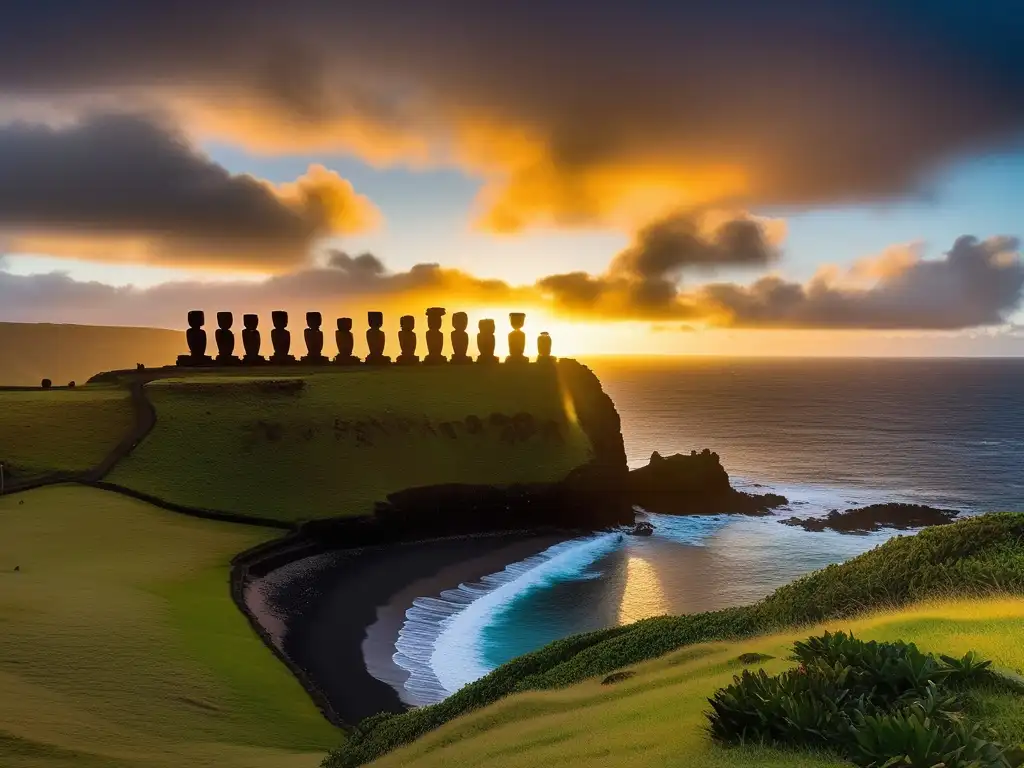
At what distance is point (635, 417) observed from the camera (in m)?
166

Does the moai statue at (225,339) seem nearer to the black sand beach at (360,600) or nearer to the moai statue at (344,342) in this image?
the moai statue at (344,342)

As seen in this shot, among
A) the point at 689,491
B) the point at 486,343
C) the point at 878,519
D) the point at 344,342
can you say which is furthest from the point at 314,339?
the point at 878,519

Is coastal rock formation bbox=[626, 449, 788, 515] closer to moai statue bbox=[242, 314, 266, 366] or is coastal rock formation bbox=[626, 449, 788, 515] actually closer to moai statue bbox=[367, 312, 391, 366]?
moai statue bbox=[367, 312, 391, 366]

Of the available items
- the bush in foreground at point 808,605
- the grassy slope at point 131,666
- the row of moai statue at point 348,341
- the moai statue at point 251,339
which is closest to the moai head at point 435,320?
the row of moai statue at point 348,341

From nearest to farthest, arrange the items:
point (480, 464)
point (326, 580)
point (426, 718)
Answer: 1. point (426, 718)
2. point (326, 580)
3. point (480, 464)

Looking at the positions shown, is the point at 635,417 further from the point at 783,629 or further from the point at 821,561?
the point at 783,629

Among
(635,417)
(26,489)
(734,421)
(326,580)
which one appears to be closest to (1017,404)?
(734,421)

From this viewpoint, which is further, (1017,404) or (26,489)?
(1017,404)

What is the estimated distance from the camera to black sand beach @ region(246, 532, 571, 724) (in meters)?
29.3

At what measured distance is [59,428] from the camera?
53.2 m

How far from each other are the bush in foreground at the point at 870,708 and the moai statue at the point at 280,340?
236 ft

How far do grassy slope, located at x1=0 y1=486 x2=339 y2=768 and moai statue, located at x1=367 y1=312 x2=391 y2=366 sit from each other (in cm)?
4080

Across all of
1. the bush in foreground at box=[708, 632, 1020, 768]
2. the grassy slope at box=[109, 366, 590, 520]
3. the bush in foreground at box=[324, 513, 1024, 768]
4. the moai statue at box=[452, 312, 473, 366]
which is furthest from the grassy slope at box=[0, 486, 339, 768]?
the moai statue at box=[452, 312, 473, 366]

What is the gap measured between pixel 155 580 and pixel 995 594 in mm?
32052
